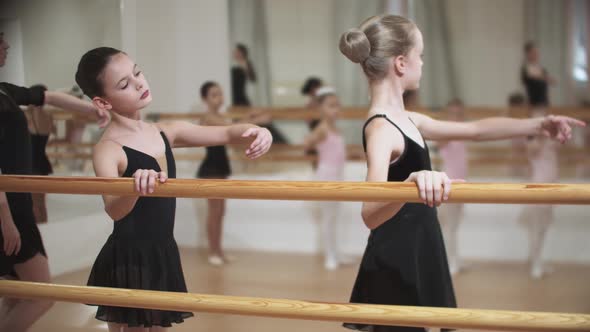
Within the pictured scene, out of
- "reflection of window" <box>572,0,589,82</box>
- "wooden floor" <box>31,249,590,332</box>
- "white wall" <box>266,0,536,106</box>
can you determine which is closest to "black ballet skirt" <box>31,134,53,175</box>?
"wooden floor" <box>31,249,590,332</box>

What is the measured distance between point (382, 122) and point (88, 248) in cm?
71

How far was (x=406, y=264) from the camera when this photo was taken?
1.21 meters

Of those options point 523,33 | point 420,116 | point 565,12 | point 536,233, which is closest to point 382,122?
point 420,116

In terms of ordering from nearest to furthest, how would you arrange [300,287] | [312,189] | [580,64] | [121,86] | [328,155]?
[312,189] < [121,86] < [300,287] < [328,155] < [580,64]

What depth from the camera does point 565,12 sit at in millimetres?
4277

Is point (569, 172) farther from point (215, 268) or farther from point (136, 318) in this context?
point (136, 318)

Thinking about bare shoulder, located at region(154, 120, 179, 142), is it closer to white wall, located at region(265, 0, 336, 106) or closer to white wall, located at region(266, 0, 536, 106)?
white wall, located at region(266, 0, 536, 106)

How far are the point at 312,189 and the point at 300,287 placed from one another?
1.06 meters

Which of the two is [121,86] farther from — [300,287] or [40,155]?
[300,287]

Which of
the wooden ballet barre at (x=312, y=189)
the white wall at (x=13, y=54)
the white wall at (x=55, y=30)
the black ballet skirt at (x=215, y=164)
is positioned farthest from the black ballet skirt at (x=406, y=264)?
the black ballet skirt at (x=215, y=164)

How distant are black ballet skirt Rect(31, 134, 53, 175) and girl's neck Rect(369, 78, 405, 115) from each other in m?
0.75

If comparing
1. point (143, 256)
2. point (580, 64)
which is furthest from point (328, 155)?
point (580, 64)

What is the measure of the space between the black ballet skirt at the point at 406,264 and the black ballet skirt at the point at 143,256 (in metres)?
0.37

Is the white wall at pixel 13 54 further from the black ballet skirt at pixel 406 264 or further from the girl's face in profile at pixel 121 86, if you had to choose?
the black ballet skirt at pixel 406 264
